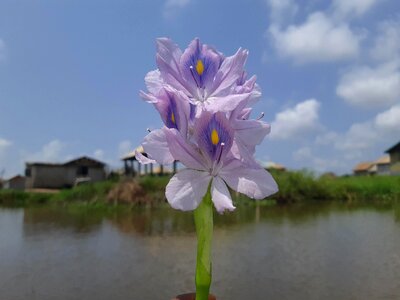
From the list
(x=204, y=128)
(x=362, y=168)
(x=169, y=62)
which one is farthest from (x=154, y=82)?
(x=362, y=168)

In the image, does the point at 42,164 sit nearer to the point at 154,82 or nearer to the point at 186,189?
the point at 154,82

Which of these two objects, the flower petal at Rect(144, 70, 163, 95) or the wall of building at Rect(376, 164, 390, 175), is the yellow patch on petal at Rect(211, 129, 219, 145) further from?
the wall of building at Rect(376, 164, 390, 175)

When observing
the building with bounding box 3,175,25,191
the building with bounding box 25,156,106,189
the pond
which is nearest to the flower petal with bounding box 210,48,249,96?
the pond

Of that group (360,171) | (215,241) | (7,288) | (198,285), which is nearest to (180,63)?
(198,285)

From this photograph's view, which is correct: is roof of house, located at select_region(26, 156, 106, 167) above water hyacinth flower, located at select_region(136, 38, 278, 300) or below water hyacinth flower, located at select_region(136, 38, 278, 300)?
above

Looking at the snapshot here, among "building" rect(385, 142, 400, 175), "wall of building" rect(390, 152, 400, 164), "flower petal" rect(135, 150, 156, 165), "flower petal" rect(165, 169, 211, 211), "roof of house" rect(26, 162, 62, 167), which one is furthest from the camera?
"wall of building" rect(390, 152, 400, 164)
